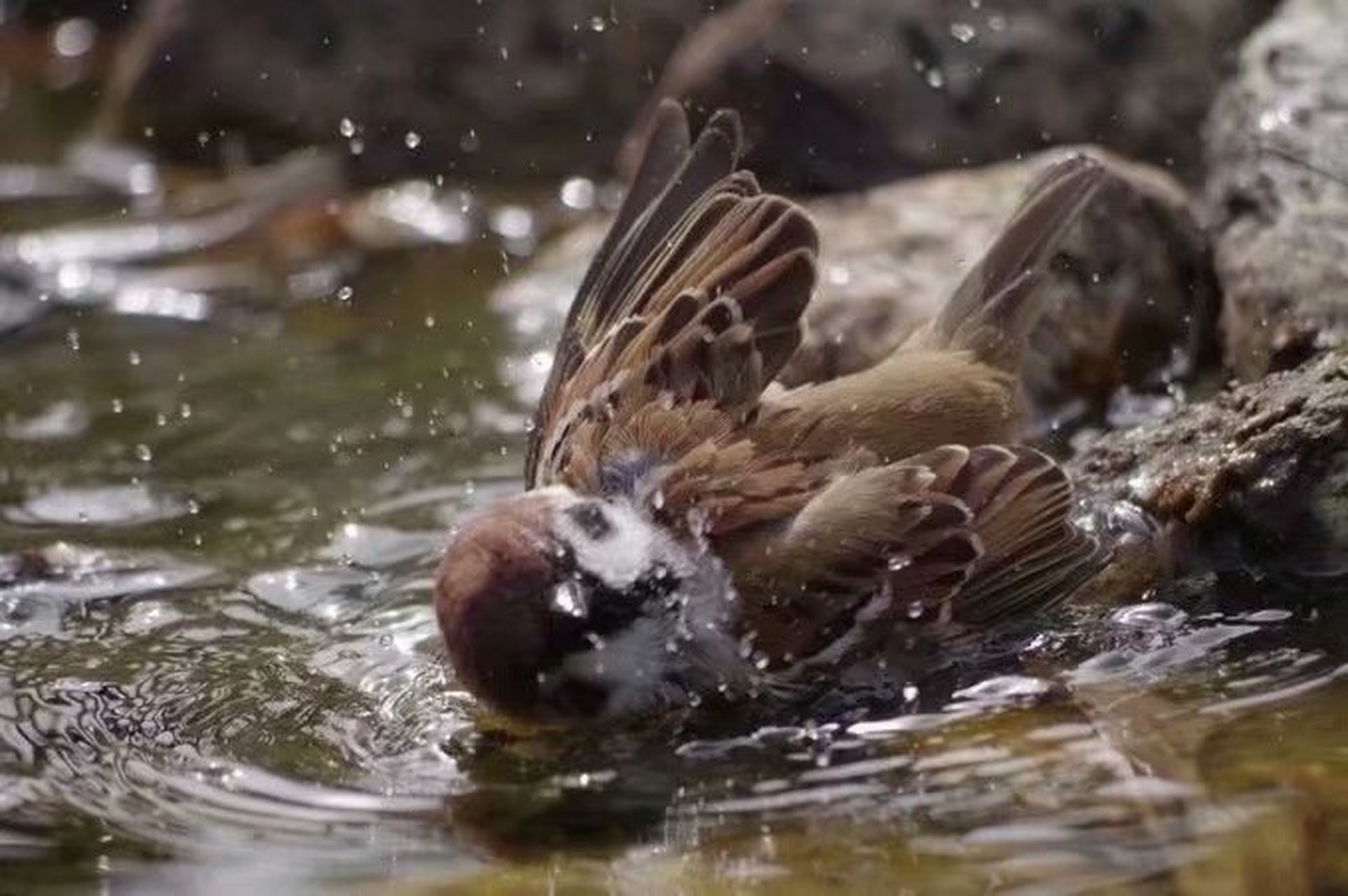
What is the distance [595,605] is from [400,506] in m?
1.81

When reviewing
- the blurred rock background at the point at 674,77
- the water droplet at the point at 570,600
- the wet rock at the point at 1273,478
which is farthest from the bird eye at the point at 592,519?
the blurred rock background at the point at 674,77

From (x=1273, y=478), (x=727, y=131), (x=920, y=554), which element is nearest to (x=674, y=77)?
(x=727, y=131)

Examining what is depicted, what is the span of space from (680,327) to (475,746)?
91cm

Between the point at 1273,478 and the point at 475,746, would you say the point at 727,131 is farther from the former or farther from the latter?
the point at 475,746

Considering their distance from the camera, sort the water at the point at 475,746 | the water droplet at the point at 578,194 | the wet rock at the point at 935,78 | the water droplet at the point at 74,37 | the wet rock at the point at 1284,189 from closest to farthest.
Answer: the water at the point at 475,746, the wet rock at the point at 1284,189, the wet rock at the point at 935,78, the water droplet at the point at 578,194, the water droplet at the point at 74,37

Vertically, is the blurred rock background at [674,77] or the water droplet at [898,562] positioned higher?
the blurred rock background at [674,77]

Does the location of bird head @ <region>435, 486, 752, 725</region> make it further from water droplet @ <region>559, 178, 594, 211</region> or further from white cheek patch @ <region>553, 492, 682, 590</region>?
water droplet @ <region>559, 178, 594, 211</region>

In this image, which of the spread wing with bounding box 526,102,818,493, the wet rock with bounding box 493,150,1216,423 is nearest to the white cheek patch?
the spread wing with bounding box 526,102,818,493

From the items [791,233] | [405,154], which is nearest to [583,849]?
[791,233]

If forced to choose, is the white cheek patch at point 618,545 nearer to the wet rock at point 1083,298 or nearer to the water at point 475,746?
the water at point 475,746

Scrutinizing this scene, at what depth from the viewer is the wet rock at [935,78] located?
296 inches

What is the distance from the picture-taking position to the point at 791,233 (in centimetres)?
461

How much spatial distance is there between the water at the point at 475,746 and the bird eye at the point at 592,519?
0.32m

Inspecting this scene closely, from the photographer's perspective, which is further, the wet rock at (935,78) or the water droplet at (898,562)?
the wet rock at (935,78)
